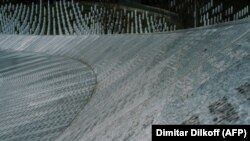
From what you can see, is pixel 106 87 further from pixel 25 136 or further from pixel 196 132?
pixel 196 132

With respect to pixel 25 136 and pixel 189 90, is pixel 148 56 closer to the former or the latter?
pixel 25 136

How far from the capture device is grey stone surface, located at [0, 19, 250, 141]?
124 inches

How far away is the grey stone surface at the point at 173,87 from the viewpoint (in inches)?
124

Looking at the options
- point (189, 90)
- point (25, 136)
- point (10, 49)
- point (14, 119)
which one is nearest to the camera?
point (189, 90)

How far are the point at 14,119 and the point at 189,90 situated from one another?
326 centimetres

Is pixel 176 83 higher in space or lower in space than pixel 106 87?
higher

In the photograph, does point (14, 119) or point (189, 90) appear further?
point (14, 119)

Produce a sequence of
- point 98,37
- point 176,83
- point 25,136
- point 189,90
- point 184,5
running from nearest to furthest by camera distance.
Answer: point 189,90 → point 176,83 → point 25,136 → point 98,37 → point 184,5

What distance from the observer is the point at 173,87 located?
160 inches

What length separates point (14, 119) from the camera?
628 cm

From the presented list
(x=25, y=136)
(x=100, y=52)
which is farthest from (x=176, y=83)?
(x=100, y=52)

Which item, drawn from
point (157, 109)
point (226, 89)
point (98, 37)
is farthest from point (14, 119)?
point (98, 37)

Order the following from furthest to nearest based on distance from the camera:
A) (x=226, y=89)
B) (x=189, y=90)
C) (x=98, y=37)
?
(x=98, y=37) < (x=189, y=90) < (x=226, y=89)

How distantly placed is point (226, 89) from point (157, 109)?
2.22ft
